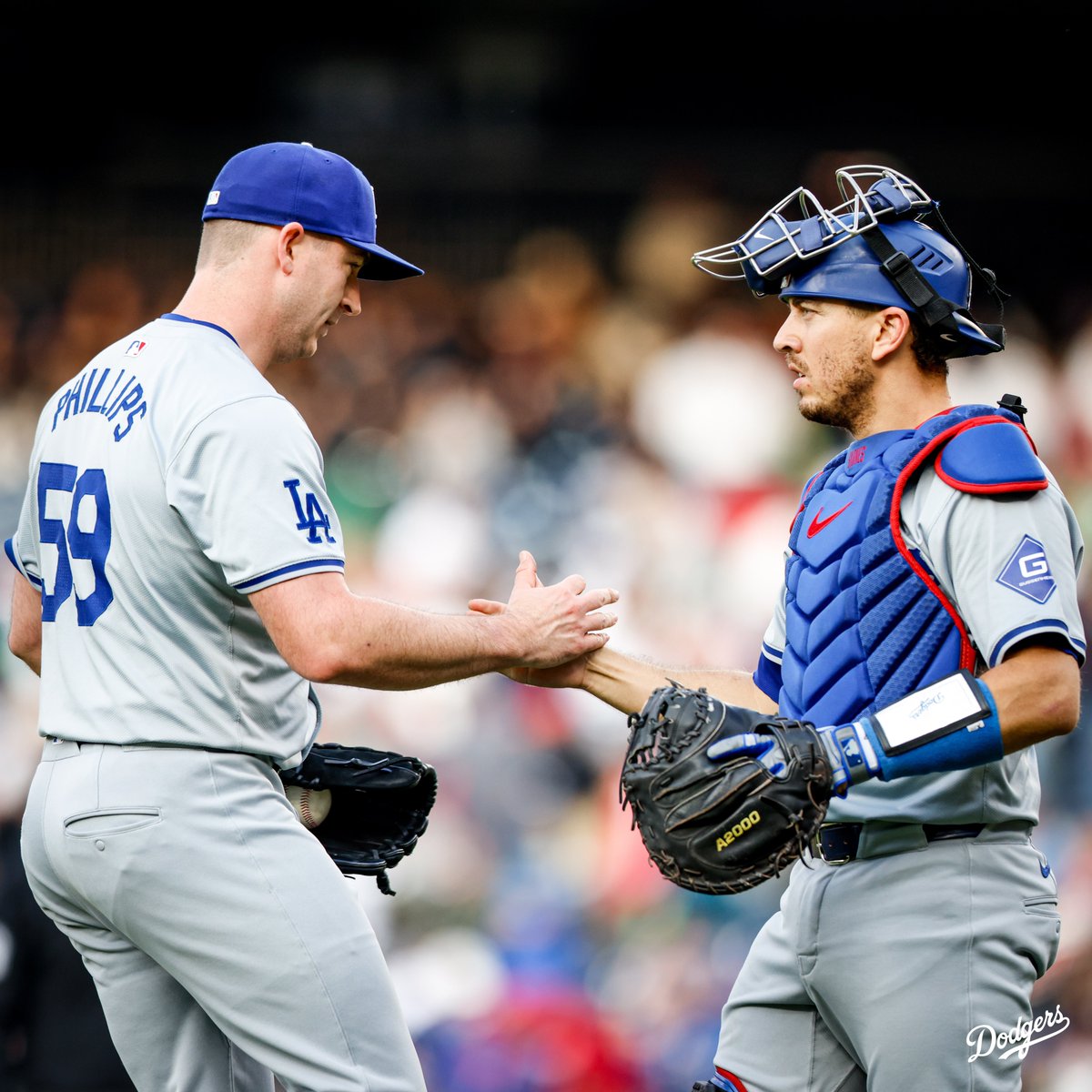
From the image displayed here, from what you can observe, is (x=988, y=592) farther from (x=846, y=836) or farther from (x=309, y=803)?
(x=309, y=803)

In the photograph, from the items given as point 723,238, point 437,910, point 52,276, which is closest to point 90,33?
point 52,276

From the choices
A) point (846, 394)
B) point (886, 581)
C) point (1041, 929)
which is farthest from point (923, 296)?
point (1041, 929)

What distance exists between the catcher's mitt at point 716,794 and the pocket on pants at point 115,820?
897mm

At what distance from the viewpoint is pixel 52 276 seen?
901cm

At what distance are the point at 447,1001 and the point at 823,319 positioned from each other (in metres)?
4.65

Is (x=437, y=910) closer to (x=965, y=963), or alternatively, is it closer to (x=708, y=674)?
(x=708, y=674)

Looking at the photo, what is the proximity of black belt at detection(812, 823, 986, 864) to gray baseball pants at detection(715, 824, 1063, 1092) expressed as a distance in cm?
2

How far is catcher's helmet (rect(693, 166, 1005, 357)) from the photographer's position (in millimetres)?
3252

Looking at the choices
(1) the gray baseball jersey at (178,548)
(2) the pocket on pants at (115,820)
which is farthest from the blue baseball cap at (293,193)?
(2) the pocket on pants at (115,820)

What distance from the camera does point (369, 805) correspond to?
356 centimetres

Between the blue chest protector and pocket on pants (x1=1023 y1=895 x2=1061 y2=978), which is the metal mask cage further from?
pocket on pants (x1=1023 y1=895 x2=1061 y2=978)

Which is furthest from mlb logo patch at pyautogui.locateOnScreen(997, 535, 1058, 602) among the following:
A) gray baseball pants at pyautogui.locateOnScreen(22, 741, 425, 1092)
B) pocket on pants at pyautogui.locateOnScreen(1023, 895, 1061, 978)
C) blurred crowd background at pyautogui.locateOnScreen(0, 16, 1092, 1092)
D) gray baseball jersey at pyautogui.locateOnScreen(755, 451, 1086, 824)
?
Result: blurred crowd background at pyautogui.locateOnScreen(0, 16, 1092, 1092)

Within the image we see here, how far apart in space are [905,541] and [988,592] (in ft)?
0.71

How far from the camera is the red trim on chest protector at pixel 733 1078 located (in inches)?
127
